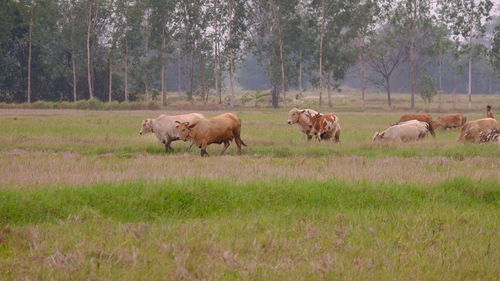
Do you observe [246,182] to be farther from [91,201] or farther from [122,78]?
[122,78]

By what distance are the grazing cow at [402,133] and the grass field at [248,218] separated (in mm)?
5202

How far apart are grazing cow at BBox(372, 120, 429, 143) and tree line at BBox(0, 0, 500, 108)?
32865 mm

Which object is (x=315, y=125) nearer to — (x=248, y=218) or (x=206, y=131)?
(x=206, y=131)

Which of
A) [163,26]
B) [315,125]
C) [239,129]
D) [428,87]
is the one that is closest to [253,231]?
[239,129]

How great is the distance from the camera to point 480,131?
20062 millimetres

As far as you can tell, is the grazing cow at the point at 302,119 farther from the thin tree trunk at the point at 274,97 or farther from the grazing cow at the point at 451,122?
the thin tree trunk at the point at 274,97

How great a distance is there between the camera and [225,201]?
9.72 metres

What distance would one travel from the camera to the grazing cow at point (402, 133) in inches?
810

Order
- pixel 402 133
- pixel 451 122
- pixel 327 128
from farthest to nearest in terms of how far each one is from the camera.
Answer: pixel 451 122
pixel 402 133
pixel 327 128

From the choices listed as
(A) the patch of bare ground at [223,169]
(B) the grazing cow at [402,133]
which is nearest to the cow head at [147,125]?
(A) the patch of bare ground at [223,169]

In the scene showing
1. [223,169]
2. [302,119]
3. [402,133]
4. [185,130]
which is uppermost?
[302,119]

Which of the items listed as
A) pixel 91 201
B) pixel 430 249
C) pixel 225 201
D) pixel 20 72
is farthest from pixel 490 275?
pixel 20 72

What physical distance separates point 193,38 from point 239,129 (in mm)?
40741

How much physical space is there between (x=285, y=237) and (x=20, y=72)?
51.8m
